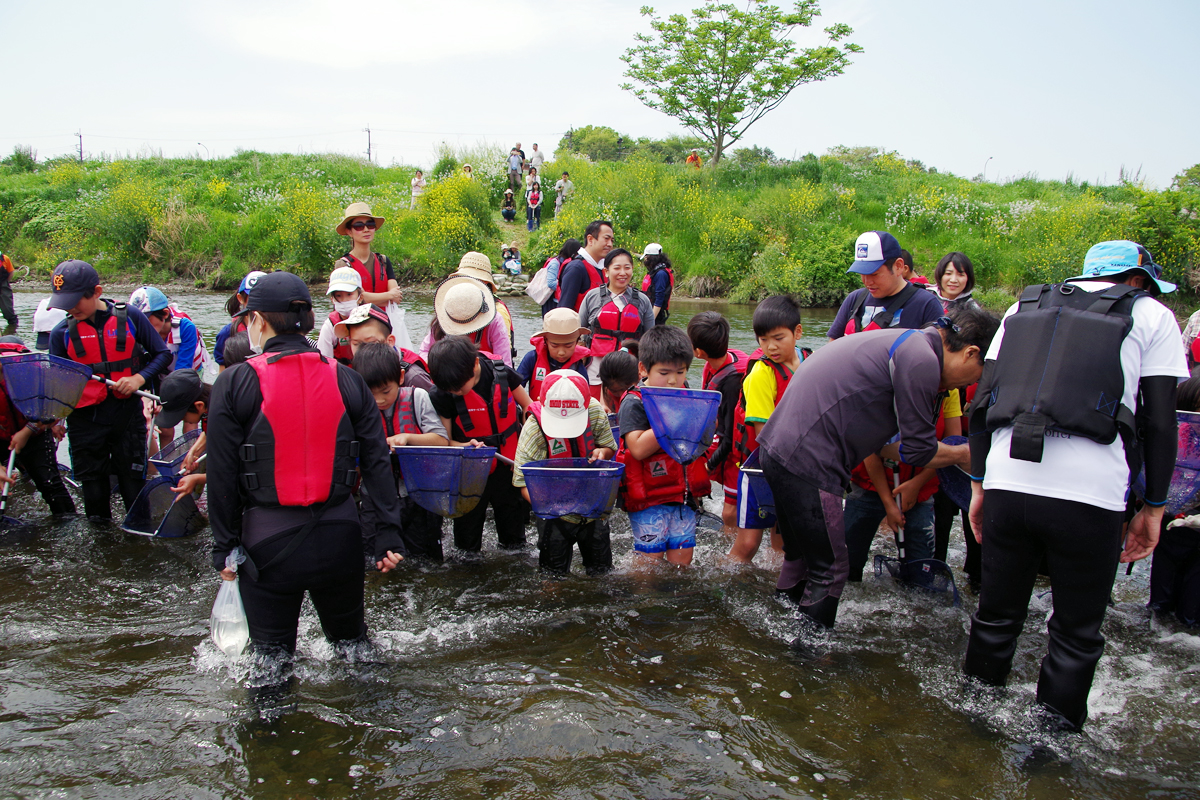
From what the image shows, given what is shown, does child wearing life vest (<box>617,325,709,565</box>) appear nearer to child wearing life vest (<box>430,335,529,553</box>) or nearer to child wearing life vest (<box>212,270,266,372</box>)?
child wearing life vest (<box>430,335,529,553</box>)

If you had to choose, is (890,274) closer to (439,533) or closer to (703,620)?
(703,620)

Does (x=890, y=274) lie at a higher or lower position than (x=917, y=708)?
higher

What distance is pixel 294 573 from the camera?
2.75m

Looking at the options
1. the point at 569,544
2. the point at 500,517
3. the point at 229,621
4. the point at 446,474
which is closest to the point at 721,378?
the point at 569,544

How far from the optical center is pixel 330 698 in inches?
123

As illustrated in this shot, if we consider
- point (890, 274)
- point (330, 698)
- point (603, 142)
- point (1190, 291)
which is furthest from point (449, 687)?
point (603, 142)

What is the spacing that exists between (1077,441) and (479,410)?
288 cm

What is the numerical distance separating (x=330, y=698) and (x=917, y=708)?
252 centimetres

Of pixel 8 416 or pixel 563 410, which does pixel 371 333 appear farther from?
pixel 8 416

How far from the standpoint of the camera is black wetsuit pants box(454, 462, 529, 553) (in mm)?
4480

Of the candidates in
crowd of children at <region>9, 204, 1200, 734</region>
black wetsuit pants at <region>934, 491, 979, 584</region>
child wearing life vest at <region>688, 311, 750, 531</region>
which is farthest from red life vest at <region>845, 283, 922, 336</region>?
black wetsuit pants at <region>934, 491, 979, 584</region>

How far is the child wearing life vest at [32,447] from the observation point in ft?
16.5

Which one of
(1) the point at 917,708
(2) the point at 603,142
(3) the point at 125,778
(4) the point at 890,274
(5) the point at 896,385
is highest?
(2) the point at 603,142

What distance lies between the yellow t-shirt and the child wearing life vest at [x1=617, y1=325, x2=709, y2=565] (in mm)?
373
